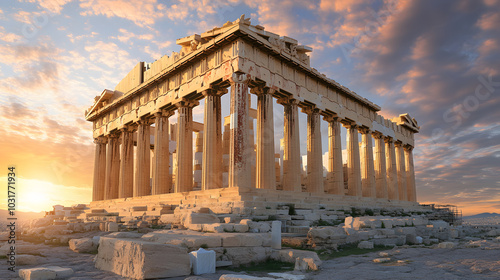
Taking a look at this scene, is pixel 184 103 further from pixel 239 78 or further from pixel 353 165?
pixel 353 165

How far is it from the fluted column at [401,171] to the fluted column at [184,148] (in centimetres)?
2366

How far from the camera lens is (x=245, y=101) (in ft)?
62.5

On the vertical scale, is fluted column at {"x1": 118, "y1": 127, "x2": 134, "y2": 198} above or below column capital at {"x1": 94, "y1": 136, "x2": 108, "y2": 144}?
below

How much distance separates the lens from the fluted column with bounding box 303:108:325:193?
23.5 metres

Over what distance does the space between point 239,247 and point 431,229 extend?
11.4 m

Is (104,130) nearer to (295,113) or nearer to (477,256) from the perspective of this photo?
(295,113)

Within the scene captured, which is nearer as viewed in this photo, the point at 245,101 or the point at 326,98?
the point at 245,101

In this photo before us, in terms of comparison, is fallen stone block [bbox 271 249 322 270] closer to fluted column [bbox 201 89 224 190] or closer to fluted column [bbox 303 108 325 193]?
fluted column [bbox 201 89 224 190]

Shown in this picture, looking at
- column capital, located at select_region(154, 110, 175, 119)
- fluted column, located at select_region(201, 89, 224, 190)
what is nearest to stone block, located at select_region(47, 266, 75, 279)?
fluted column, located at select_region(201, 89, 224, 190)

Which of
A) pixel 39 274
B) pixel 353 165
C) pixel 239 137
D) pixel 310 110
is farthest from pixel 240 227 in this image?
pixel 353 165

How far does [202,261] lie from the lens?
6707mm

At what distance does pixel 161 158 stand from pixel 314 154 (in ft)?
34.6

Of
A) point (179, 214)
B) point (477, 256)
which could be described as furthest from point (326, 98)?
point (477, 256)

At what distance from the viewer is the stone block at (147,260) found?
19.7ft
